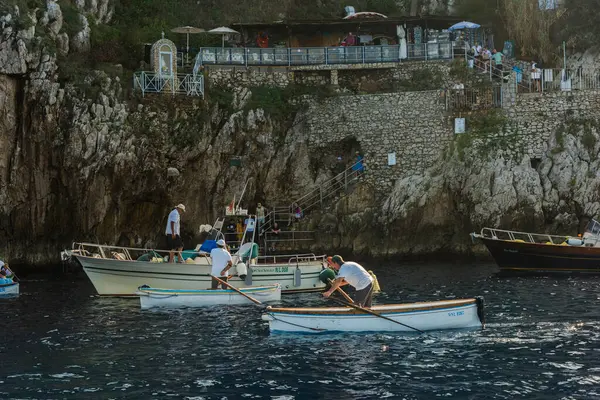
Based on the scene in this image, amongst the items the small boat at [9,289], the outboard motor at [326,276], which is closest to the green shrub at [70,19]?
the small boat at [9,289]

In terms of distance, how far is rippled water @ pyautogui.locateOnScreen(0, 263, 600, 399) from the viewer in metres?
16.4

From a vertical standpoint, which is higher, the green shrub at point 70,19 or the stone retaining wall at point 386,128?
the green shrub at point 70,19

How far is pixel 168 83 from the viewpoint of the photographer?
39.9 metres

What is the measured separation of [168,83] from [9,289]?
14.0 meters

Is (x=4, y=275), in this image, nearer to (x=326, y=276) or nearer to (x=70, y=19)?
(x=326, y=276)

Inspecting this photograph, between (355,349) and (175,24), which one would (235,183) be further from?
(355,349)

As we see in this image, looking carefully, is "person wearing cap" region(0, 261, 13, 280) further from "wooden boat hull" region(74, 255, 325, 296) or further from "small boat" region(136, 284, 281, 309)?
"small boat" region(136, 284, 281, 309)

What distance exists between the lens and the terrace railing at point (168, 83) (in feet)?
128

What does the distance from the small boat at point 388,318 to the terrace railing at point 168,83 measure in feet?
67.0

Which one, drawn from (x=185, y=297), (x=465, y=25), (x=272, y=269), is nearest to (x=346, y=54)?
(x=465, y=25)

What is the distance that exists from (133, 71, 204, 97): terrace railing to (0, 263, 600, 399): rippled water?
1455 cm

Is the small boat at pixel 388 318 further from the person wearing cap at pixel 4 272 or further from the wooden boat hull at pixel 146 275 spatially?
the person wearing cap at pixel 4 272

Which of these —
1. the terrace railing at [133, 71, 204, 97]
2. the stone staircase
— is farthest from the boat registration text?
the terrace railing at [133, 71, 204, 97]

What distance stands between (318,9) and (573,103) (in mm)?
16873
